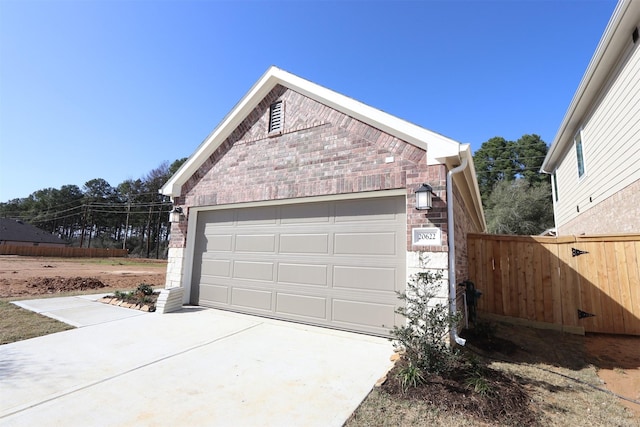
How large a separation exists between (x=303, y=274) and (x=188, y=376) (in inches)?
115

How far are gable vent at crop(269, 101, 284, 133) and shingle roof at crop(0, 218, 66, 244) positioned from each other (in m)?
58.8

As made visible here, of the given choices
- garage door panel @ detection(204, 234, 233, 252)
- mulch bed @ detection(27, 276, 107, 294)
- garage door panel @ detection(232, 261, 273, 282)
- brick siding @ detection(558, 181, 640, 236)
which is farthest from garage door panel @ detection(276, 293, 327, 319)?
mulch bed @ detection(27, 276, 107, 294)

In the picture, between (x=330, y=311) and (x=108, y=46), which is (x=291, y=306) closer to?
(x=330, y=311)

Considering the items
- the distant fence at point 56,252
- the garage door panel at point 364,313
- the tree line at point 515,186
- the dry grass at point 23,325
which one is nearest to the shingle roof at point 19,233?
the distant fence at point 56,252

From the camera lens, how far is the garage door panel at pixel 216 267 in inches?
281

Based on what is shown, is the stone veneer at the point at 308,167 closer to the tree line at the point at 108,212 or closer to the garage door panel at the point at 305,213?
the garage door panel at the point at 305,213

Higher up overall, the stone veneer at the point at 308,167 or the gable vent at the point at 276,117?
the gable vent at the point at 276,117

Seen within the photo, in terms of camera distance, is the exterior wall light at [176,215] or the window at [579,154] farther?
the window at [579,154]

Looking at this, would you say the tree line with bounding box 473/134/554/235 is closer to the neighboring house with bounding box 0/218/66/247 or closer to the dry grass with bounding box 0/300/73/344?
→ the dry grass with bounding box 0/300/73/344

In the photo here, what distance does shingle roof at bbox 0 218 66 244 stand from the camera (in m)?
43.9

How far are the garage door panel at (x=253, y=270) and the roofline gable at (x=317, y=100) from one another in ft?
10.2

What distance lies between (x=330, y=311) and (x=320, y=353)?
135 cm

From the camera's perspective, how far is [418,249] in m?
4.73

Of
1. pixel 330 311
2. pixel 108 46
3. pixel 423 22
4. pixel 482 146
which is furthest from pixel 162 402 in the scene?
pixel 482 146
